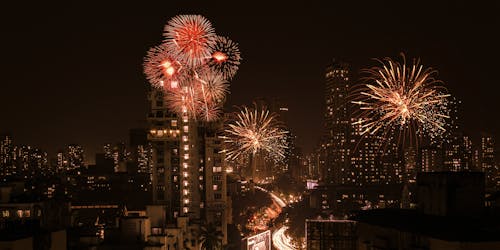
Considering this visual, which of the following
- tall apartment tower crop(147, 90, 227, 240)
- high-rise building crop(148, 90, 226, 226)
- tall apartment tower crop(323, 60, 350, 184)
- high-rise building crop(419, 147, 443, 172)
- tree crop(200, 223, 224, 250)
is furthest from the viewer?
tall apartment tower crop(323, 60, 350, 184)

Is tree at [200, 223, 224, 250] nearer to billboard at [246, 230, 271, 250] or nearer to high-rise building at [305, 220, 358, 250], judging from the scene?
high-rise building at [305, 220, 358, 250]

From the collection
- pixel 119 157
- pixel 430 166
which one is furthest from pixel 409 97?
pixel 119 157

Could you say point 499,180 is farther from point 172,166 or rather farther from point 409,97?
point 409,97

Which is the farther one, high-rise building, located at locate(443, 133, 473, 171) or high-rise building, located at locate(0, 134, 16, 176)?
high-rise building, located at locate(0, 134, 16, 176)

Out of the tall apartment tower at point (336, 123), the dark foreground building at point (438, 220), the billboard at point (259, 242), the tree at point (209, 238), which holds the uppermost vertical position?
the tall apartment tower at point (336, 123)

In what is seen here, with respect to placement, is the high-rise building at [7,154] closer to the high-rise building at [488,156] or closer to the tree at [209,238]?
the high-rise building at [488,156]

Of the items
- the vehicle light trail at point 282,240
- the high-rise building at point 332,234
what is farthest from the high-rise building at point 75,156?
the high-rise building at point 332,234

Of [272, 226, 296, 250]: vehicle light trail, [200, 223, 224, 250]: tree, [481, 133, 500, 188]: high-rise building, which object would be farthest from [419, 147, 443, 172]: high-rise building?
[200, 223, 224, 250]: tree

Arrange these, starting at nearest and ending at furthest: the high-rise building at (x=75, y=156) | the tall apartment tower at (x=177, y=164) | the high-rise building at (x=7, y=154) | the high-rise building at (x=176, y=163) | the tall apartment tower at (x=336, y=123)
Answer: the tall apartment tower at (x=177, y=164), the high-rise building at (x=176, y=163), the tall apartment tower at (x=336, y=123), the high-rise building at (x=7, y=154), the high-rise building at (x=75, y=156)
